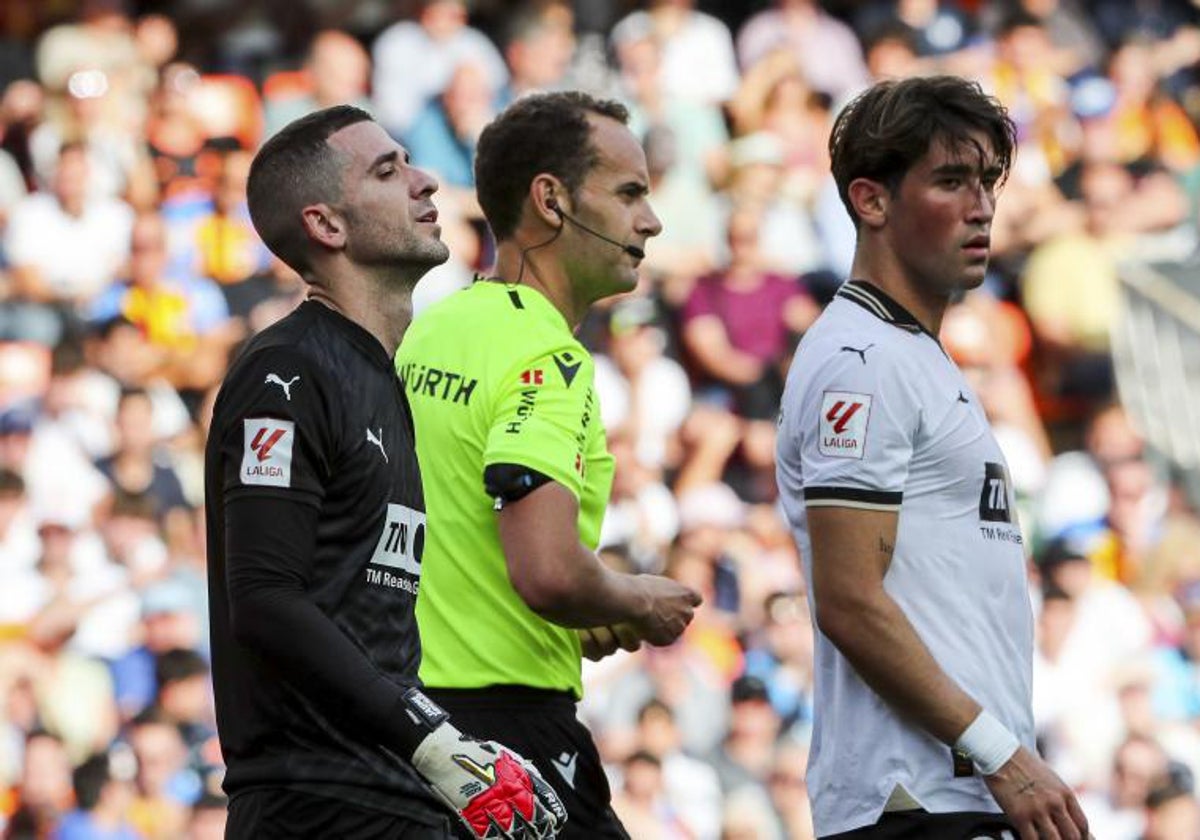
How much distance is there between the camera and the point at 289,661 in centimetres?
414

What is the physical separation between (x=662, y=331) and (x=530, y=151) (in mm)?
7630

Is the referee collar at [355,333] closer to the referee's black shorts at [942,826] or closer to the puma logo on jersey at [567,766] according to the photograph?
the puma logo on jersey at [567,766]

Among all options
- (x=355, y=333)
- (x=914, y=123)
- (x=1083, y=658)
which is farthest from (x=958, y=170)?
(x=1083, y=658)

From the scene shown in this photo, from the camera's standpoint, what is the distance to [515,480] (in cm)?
495

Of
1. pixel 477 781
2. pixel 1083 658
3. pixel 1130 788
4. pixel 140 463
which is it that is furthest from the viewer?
pixel 140 463

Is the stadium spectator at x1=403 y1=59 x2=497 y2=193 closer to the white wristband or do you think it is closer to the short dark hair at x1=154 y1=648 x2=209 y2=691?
the short dark hair at x1=154 y1=648 x2=209 y2=691

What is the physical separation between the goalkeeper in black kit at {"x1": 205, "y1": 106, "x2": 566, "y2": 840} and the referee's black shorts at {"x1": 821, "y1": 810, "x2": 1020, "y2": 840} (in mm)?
710

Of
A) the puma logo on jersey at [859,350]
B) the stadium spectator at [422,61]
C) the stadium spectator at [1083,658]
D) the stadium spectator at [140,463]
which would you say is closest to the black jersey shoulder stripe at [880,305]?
the puma logo on jersey at [859,350]

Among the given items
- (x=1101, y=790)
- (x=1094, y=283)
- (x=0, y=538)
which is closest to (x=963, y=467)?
(x=1101, y=790)

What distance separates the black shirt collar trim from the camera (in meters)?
4.90

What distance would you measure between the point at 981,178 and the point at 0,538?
807 centimetres

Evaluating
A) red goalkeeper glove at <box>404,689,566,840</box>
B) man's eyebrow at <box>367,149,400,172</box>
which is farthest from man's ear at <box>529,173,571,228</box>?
red goalkeeper glove at <box>404,689,566,840</box>

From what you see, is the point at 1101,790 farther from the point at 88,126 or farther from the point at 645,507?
the point at 88,126

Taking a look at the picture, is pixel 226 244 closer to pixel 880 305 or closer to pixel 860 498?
pixel 880 305
